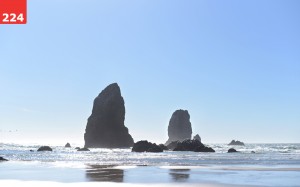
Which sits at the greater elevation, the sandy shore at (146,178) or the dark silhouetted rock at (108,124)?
the dark silhouetted rock at (108,124)

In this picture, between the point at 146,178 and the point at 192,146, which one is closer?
the point at 146,178

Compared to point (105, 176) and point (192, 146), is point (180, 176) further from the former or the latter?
point (192, 146)

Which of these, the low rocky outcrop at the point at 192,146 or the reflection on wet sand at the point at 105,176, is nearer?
the reflection on wet sand at the point at 105,176

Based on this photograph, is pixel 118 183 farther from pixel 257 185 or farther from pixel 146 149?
pixel 146 149

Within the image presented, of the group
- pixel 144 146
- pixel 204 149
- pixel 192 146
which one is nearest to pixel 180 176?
pixel 144 146

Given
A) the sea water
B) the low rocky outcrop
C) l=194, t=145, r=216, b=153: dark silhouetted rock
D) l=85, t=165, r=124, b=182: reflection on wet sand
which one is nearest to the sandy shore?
l=85, t=165, r=124, b=182: reflection on wet sand

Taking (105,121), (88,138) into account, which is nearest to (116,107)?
(105,121)

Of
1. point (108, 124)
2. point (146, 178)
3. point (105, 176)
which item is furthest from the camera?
point (108, 124)

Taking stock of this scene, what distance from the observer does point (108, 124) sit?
192 meters

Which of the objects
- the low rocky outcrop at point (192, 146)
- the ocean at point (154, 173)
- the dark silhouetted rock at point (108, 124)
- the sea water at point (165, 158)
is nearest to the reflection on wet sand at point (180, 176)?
the ocean at point (154, 173)

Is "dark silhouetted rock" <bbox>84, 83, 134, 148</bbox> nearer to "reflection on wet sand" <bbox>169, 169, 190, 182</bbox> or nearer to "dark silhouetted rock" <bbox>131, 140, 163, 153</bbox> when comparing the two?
"dark silhouetted rock" <bbox>131, 140, 163, 153</bbox>

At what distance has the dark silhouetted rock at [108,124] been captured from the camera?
628ft

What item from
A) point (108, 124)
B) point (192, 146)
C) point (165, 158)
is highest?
point (108, 124)

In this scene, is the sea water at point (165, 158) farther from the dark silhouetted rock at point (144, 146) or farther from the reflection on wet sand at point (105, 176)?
the dark silhouetted rock at point (144, 146)
